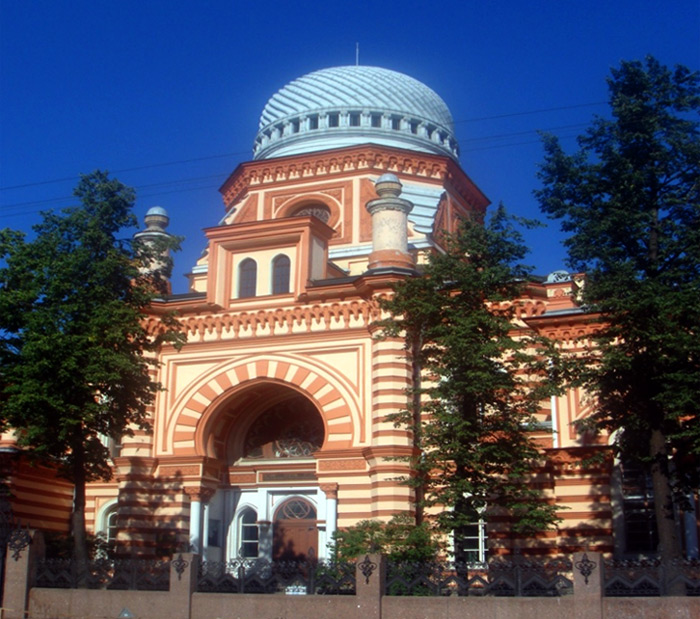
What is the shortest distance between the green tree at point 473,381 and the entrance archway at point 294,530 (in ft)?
22.6

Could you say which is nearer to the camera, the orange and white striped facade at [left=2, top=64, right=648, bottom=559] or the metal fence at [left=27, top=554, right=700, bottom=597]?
the metal fence at [left=27, top=554, right=700, bottom=597]

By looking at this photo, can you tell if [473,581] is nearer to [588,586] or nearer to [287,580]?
[588,586]

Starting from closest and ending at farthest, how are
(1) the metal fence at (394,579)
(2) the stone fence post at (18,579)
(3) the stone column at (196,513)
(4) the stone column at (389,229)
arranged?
(1) the metal fence at (394,579) < (2) the stone fence post at (18,579) < (3) the stone column at (196,513) < (4) the stone column at (389,229)

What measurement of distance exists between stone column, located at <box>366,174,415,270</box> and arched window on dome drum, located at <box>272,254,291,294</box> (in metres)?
2.71

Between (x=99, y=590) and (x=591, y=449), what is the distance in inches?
506

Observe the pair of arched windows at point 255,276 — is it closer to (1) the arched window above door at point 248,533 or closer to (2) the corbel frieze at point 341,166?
(1) the arched window above door at point 248,533

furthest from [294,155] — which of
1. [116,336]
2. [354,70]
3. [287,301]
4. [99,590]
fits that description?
[99,590]

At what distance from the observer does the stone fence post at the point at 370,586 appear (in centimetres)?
1730

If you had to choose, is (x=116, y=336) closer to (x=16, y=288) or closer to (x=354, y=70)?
(x=16, y=288)

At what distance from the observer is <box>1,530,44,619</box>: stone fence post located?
19438 mm

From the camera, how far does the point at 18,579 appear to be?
1959 centimetres

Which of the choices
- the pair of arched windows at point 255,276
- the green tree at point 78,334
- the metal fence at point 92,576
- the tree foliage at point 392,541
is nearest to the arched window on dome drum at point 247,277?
the pair of arched windows at point 255,276

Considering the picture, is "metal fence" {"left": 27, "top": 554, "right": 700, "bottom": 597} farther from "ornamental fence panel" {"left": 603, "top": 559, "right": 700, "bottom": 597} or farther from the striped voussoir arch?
the striped voussoir arch

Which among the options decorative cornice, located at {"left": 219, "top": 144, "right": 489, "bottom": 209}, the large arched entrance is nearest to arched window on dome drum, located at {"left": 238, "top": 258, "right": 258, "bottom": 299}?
the large arched entrance
